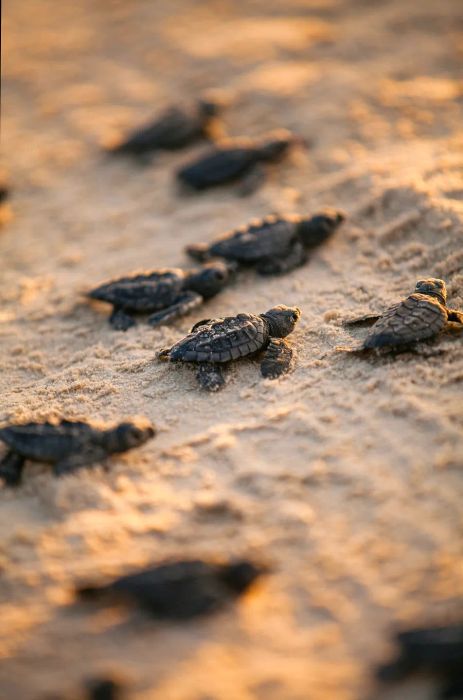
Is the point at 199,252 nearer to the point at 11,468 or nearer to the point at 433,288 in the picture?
the point at 433,288

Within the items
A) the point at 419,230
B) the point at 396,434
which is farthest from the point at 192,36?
the point at 396,434

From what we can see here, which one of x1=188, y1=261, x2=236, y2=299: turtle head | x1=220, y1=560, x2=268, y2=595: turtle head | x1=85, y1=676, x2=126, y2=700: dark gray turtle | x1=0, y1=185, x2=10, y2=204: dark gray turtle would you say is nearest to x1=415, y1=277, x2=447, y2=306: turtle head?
x1=188, y1=261, x2=236, y2=299: turtle head

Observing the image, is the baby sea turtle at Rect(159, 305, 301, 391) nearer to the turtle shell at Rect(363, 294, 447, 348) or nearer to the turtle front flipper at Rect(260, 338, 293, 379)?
the turtle front flipper at Rect(260, 338, 293, 379)

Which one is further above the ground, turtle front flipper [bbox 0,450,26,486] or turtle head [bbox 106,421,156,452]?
turtle head [bbox 106,421,156,452]

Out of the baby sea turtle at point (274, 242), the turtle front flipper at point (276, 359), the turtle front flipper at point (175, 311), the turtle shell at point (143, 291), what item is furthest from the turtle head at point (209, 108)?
the turtle front flipper at point (276, 359)

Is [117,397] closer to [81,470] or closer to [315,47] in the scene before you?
[81,470]
